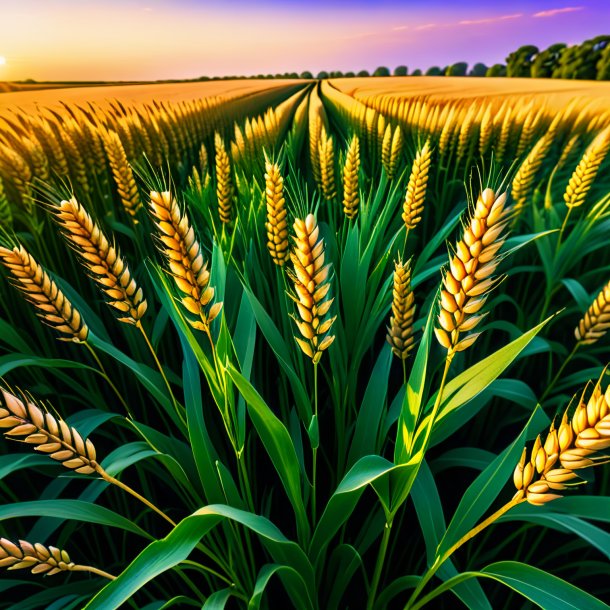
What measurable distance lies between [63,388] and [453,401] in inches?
56.4

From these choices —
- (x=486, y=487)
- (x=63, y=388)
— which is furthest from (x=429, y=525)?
(x=63, y=388)

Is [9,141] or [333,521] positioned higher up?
[9,141]

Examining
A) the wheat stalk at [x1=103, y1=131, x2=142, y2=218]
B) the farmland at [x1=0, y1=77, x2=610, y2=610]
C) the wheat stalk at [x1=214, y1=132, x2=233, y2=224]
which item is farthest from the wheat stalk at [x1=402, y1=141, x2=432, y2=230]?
the wheat stalk at [x1=103, y1=131, x2=142, y2=218]

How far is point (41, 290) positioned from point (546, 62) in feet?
91.6

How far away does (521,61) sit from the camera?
2372 centimetres

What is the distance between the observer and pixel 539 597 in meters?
0.57

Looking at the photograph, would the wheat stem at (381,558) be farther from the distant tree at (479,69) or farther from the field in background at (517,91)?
the distant tree at (479,69)

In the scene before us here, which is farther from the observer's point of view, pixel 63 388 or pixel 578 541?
pixel 63 388

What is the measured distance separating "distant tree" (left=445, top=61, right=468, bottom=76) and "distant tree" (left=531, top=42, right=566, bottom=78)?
15.5 m

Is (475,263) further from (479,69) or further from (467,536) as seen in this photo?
(479,69)

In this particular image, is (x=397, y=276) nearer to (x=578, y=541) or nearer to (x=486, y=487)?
(x=486, y=487)

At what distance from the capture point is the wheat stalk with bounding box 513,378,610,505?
40 centimetres

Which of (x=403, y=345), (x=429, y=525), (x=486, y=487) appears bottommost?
(x=429, y=525)

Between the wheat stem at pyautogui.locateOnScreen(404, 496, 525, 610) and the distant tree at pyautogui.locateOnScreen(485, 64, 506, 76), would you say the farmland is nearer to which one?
the wheat stem at pyautogui.locateOnScreen(404, 496, 525, 610)
